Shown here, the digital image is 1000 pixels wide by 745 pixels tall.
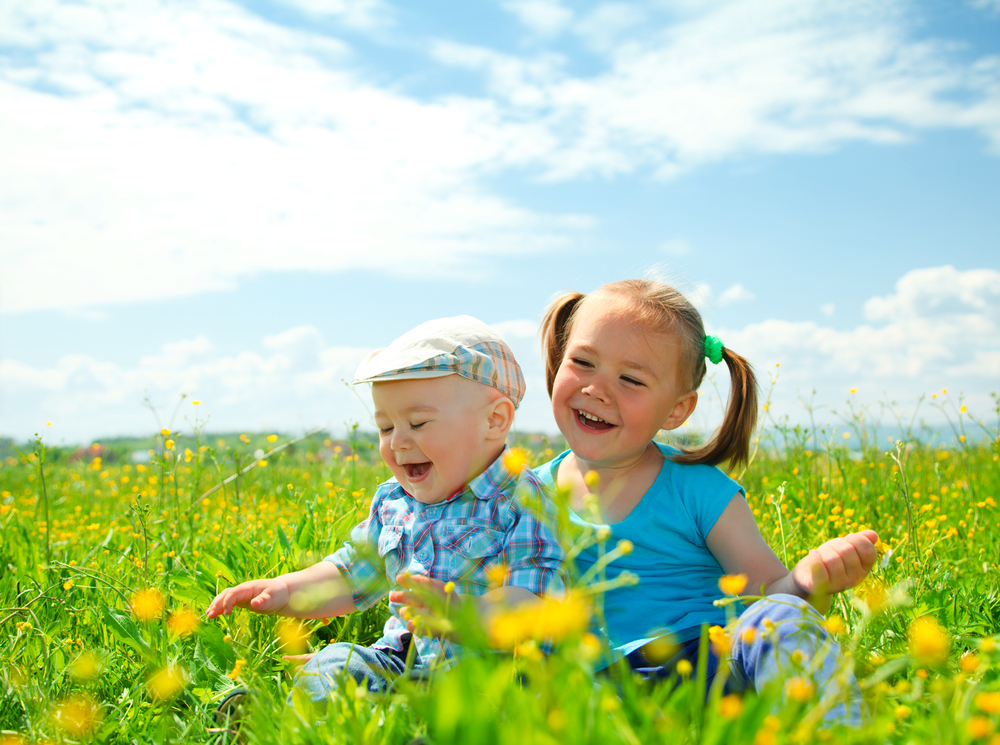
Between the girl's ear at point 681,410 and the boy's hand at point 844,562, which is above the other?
the girl's ear at point 681,410

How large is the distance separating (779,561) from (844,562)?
364 mm

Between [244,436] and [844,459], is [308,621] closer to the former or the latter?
[244,436]

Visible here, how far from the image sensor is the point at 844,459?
4.66 metres

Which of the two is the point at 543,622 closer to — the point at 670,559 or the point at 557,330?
the point at 670,559

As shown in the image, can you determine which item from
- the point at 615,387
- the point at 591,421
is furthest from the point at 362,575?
the point at 615,387

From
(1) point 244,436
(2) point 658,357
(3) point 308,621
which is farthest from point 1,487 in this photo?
(2) point 658,357

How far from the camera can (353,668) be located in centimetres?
209

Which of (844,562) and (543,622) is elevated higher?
(543,622)

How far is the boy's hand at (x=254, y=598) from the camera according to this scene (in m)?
2.22

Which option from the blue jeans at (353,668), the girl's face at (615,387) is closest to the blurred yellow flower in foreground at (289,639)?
the blue jeans at (353,668)

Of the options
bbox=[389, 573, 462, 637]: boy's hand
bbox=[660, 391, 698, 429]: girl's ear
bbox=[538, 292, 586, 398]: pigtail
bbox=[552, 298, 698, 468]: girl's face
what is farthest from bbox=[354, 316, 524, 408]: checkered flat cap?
bbox=[389, 573, 462, 637]: boy's hand

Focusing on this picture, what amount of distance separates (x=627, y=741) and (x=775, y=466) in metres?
4.82

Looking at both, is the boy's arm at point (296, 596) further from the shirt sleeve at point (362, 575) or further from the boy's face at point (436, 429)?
the boy's face at point (436, 429)

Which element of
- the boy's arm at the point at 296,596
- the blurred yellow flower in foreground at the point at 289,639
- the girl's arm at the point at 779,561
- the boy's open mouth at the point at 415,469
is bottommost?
the blurred yellow flower in foreground at the point at 289,639
